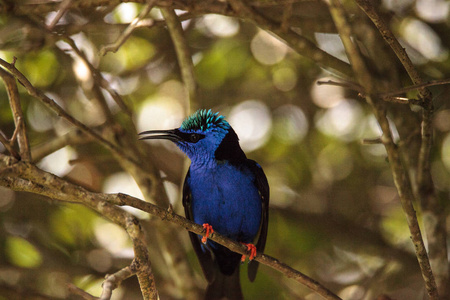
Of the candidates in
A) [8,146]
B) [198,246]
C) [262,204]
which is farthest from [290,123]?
[8,146]

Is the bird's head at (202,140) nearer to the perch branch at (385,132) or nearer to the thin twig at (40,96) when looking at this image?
the thin twig at (40,96)

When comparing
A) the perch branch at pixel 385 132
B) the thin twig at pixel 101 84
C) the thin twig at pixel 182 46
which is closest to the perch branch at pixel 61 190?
the perch branch at pixel 385 132

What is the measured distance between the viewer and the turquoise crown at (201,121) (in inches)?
185

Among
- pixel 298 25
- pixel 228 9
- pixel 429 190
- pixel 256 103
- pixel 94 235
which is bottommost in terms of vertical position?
pixel 429 190

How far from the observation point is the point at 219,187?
4.65m

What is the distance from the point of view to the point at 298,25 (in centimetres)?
482

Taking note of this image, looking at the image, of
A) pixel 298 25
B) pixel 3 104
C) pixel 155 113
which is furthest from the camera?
pixel 155 113

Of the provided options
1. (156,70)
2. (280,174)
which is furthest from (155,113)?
(280,174)

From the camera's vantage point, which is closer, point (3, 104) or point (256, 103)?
point (3, 104)

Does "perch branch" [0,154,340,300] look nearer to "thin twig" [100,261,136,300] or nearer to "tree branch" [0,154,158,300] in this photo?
"tree branch" [0,154,158,300]

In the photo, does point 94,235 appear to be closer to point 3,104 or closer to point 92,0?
point 3,104

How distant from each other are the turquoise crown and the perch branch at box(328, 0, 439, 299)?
6.38 ft

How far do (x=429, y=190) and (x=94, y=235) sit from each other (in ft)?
11.1

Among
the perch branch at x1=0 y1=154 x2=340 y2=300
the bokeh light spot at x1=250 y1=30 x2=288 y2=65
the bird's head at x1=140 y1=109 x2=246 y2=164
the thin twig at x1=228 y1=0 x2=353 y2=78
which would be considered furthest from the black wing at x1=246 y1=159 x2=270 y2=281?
the perch branch at x1=0 y1=154 x2=340 y2=300
